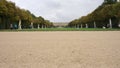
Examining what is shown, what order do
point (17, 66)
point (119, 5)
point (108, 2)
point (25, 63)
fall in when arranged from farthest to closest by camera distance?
point (108, 2)
point (119, 5)
point (25, 63)
point (17, 66)

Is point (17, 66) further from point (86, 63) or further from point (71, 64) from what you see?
point (86, 63)

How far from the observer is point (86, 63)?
7523 millimetres

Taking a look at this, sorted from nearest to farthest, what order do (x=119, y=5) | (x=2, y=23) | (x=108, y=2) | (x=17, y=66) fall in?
(x=17, y=66)
(x=119, y=5)
(x=2, y=23)
(x=108, y=2)

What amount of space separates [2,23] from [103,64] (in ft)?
200

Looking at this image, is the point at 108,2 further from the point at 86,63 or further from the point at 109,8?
the point at 86,63

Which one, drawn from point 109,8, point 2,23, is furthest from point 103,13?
point 2,23

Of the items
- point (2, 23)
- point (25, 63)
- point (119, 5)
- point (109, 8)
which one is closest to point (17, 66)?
point (25, 63)

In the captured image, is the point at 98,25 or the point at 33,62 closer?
the point at 33,62

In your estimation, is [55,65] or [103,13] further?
[103,13]

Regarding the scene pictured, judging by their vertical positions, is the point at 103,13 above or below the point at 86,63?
above

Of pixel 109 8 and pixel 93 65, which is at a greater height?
pixel 109 8

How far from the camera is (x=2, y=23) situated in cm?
6600

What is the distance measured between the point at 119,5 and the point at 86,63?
5551 cm

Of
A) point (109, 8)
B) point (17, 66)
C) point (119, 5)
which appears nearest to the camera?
point (17, 66)
